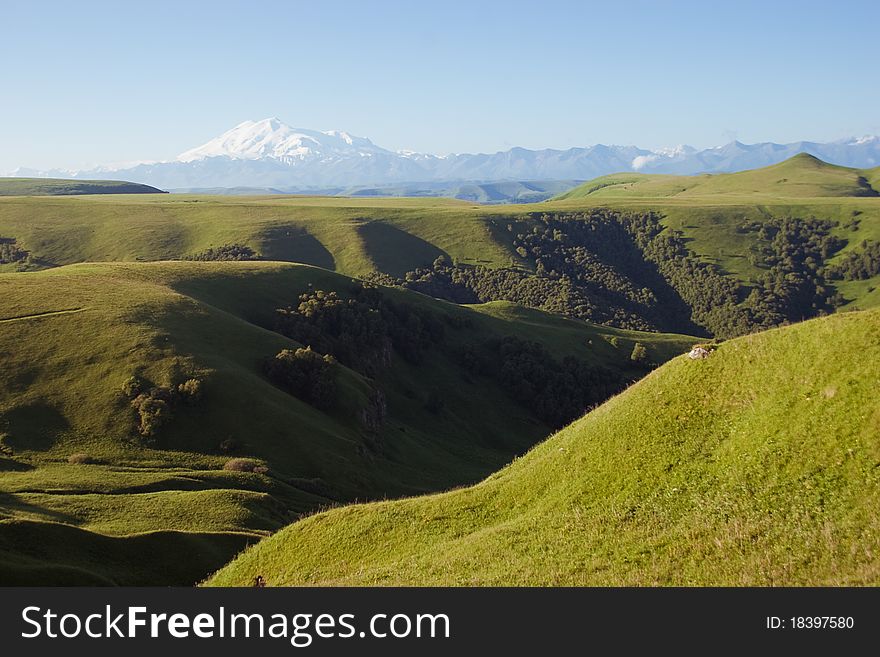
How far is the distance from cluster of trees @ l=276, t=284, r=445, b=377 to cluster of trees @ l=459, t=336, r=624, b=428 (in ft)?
42.8

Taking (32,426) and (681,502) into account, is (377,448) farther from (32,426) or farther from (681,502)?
(681,502)

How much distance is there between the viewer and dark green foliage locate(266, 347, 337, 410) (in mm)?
93250

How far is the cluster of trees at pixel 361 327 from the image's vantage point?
120 meters

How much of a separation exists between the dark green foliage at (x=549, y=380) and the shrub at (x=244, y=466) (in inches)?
3095

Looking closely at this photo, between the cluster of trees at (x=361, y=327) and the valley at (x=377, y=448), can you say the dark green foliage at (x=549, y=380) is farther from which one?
the cluster of trees at (x=361, y=327)

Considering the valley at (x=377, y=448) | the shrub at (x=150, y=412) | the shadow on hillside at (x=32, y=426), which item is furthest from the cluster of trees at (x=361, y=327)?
the shadow on hillside at (x=32, y=426)

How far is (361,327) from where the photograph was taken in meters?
128

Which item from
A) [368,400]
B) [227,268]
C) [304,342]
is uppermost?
[227,268]

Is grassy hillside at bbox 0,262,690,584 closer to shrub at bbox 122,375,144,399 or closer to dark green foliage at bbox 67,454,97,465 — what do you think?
dark green foliage at bbox 67,454,97,465
